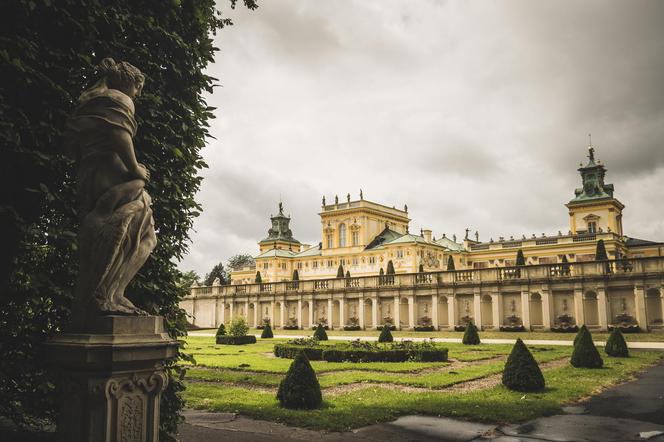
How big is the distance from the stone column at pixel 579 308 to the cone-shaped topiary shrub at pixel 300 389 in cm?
2949

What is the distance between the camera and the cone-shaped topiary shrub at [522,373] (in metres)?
13.0

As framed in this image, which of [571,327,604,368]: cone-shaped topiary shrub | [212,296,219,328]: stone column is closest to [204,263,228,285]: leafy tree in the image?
[212,296,219,328]: stone column

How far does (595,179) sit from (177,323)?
3485 inches

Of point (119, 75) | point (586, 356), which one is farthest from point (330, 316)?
point (119, 75)

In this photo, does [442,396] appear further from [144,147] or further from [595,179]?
[595,179]

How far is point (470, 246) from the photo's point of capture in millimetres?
86062

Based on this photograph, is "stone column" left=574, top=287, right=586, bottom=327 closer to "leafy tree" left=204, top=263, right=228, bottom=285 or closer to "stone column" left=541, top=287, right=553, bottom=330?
"stone column" left=541, top=287, right=553, bottom=330

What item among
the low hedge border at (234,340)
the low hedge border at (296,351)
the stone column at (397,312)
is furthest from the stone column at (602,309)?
the low hedge border at (234,340)

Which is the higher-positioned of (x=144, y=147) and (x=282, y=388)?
(x=144, y=147)

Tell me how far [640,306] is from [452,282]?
512 inches

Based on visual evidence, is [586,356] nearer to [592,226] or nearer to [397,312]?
[397,312]

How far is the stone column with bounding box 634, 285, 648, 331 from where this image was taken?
32.2m

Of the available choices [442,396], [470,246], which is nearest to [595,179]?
[470,246]

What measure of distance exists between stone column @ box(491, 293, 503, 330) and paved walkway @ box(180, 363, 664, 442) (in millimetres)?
27501
